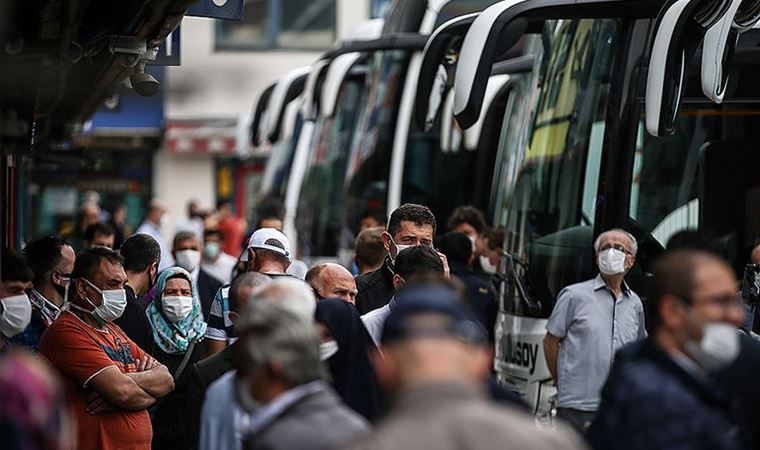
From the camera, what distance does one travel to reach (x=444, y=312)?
4617mm

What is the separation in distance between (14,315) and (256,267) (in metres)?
1.28

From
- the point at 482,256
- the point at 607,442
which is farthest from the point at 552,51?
the point at 607,442

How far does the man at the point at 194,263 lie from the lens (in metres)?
12.9

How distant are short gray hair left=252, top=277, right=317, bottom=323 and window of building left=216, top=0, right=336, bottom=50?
3155 centimetres

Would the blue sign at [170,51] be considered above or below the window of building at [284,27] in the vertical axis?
above

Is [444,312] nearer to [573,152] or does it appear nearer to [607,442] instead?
[607,442]

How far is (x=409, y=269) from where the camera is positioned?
8516 millimetres

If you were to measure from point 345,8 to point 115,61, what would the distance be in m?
27.1

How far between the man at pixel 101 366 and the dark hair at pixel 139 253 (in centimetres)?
169

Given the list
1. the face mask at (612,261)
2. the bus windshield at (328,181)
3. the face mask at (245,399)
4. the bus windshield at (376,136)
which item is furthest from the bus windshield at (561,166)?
the bus windshield at (328,181)

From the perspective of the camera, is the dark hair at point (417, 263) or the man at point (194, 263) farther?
the man at point (194, 263)

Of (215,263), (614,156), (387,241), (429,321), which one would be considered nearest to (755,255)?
(614,156)

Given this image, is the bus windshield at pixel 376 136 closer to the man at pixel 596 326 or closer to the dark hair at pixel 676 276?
the man at pixel 596 326

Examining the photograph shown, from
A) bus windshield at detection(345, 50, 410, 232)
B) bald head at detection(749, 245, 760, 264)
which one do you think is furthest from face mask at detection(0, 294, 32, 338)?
bus windshield at detection(345, 50, 410, 232)
